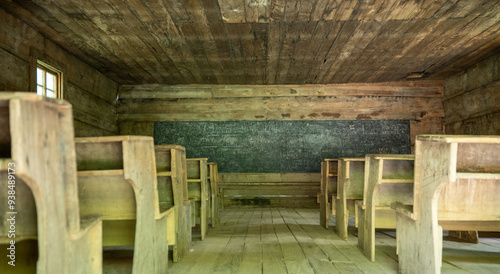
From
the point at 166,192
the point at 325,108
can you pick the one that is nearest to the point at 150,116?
the point at 325,108

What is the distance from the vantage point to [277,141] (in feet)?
23.9

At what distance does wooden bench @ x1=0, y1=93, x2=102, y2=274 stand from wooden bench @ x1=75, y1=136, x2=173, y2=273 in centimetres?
39

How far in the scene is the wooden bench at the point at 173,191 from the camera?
269cm

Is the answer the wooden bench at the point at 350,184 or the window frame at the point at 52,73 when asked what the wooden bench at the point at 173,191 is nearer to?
the wooden bench at the point at 350,184

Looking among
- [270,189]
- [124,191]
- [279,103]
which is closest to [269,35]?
[279,103]

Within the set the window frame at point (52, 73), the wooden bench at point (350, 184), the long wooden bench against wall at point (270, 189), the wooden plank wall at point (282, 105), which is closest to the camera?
the wooden bench at point (350, 184)

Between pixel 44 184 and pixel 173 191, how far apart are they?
Answer: 5.67ft

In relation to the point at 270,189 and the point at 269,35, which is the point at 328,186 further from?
the point at 270,189

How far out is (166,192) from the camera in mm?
2850

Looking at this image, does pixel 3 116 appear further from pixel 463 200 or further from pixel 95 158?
pixel 463 200

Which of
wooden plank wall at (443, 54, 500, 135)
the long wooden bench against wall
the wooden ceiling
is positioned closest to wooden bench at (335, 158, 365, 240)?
the wooden ceiling

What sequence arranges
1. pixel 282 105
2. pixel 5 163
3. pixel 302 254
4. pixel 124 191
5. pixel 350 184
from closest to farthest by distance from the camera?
pixel 5 163 < pixel 124 191 < pixel 302 254 < pixel 350 184 < pixel 282 105

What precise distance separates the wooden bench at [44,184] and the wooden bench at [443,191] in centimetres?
160

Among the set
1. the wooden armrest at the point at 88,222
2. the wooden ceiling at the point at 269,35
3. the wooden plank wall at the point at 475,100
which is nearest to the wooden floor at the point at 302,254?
the wooden armrest at the point at 88,222
